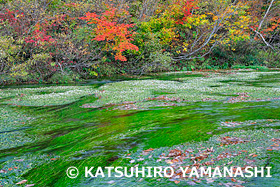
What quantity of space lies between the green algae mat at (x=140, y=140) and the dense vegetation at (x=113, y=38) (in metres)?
12.9

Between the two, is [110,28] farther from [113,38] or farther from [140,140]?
[140,140]

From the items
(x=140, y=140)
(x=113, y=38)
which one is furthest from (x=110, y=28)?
(x=140, y=140)

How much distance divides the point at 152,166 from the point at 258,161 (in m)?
2.29

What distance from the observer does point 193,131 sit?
8695mm

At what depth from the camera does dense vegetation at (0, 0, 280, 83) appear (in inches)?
1043

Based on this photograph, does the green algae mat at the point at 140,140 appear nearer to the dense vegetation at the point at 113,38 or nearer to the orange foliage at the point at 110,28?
the dense vegetation at the point at 113,38

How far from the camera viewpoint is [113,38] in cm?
3106

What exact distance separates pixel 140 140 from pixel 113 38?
79.8 feet

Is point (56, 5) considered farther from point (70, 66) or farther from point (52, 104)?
point (52, 104)

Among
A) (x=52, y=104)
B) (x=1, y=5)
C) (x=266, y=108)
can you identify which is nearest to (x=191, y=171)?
(x=266, y=108)

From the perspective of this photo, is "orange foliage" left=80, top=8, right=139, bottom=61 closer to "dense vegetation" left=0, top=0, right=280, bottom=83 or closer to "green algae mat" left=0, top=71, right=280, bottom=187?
"dense vegetation" left=0, top=0, right=280, bottom=83

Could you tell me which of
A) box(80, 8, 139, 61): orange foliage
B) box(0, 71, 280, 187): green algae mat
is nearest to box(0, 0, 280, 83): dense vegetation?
box(80, 8, 139, 61): orange foliage

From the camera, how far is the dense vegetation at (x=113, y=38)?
86.9ft

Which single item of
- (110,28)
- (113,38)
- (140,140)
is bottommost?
(140,140)
